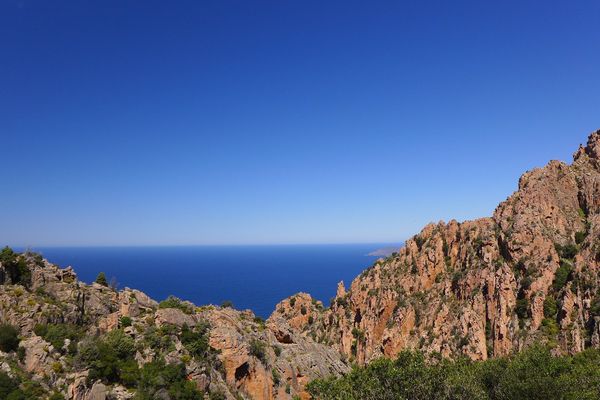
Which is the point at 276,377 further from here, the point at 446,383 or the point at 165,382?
the point at 446,383

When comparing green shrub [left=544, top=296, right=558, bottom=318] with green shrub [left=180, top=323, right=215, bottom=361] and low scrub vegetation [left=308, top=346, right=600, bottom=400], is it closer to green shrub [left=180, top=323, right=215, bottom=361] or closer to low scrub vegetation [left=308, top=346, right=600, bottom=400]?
low scrub vegetation [left=308, top=346, right=600, bottom=400]

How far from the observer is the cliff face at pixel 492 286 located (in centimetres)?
7719

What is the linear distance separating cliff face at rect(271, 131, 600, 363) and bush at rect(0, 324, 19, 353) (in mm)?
59832

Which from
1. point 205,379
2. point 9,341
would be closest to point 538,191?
point 205,379

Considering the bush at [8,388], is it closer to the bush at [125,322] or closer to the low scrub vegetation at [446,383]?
the bush at [125,322]

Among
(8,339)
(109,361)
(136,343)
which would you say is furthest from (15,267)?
(109,361)

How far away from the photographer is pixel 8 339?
33062mm

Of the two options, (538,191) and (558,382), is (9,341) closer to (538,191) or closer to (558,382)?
(558,382)

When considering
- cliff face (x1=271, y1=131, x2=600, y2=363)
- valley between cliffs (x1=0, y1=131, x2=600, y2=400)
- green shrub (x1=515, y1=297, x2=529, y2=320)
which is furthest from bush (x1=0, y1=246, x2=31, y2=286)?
green shrub (x1=515, y1=297, x2=529, y2=320)

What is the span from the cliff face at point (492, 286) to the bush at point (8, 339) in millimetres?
59832

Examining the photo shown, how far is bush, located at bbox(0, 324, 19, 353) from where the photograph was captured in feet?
108

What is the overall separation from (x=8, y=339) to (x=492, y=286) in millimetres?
80835

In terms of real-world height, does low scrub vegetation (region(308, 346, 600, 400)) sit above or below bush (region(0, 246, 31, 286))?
below

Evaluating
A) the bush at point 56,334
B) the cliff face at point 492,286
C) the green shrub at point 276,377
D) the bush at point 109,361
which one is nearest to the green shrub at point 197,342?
the bush at point 109,361
